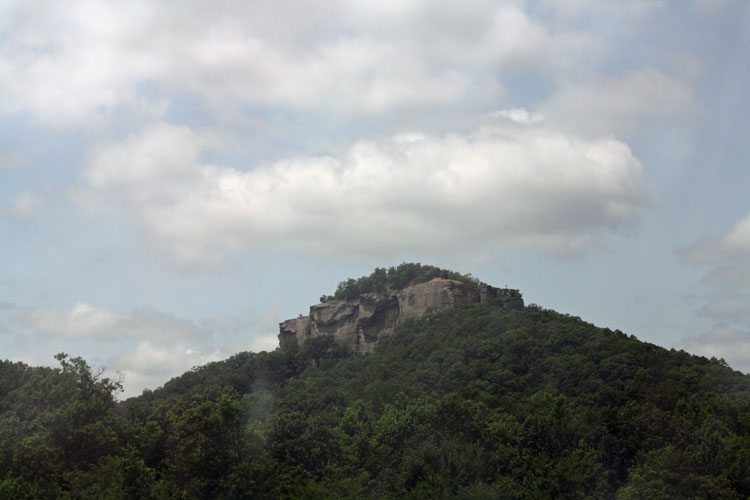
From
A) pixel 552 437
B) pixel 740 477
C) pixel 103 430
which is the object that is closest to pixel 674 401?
pixel 552 437

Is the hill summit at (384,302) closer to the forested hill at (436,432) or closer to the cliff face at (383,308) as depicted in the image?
the cliff face at (383,308)

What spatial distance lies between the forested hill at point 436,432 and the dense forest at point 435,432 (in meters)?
0.11

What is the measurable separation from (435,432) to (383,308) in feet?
180

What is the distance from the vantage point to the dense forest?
131 ft

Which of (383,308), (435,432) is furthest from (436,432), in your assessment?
(383,308)

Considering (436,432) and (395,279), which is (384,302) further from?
(436,432)

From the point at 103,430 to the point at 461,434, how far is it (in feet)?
79.3

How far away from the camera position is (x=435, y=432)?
55.4 m

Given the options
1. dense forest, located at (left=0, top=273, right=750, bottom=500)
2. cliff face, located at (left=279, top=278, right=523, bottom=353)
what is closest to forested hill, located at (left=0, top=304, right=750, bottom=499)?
dense forest, located at (left=0, top=273, right=750, bottom=500)

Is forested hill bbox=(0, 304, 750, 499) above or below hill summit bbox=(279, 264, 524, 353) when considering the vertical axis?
below

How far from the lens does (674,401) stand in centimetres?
6278

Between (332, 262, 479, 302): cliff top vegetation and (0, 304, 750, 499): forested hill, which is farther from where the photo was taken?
(332, 262, 479, 302): cliff top vegetation

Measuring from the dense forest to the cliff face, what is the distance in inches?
701

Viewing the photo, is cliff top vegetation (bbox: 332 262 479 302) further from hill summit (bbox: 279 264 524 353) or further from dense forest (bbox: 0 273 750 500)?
dense forest (bbox: 0 273 750 500)
